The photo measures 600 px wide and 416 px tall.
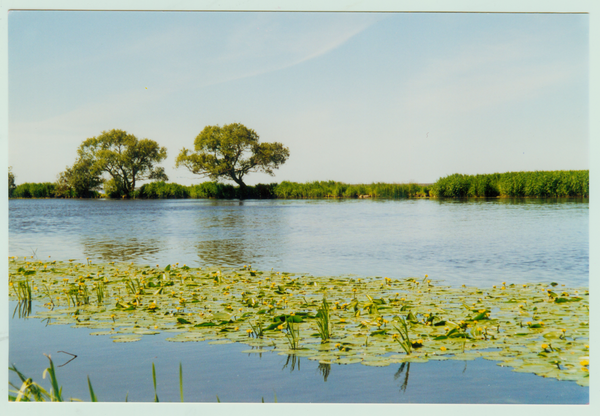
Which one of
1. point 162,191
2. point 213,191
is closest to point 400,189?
point 213,191

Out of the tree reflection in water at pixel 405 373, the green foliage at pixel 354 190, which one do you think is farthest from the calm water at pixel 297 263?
the green foliage at pixel 354 190

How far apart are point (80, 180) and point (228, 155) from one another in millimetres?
6809

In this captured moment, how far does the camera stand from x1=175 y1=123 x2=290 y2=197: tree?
16953 mm

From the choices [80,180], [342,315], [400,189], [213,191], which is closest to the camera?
[342,315]

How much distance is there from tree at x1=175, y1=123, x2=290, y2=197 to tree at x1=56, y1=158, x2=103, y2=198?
4.43 meters

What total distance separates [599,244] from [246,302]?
3860 mm

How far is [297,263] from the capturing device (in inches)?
289

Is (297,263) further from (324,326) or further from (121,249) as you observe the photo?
(121,249)

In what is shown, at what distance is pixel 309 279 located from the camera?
19.7 feet

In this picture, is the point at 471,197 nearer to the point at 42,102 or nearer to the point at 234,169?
the point at 234,169

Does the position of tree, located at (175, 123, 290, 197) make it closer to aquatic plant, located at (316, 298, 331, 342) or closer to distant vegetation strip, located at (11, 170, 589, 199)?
distant vegetation strip, located at (11, 170, 589, 199)

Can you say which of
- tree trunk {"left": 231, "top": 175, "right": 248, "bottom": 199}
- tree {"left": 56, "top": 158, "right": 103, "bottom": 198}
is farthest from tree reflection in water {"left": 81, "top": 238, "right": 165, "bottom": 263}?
tree trunk {"left": 231, "top": 175, "right": 248, "bottom": 199}

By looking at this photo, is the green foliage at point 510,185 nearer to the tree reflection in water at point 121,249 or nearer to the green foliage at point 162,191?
the green foliage at point 162,191

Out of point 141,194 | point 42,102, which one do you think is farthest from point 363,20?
point 141,194
